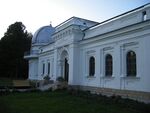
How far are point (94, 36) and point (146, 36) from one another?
6213 mm

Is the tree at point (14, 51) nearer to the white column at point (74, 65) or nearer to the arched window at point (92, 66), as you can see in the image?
the white column at point (74, 65)

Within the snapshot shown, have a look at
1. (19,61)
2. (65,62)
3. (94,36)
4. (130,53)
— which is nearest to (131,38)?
(130,53)

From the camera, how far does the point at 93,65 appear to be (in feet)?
69.9

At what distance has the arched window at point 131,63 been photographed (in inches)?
641

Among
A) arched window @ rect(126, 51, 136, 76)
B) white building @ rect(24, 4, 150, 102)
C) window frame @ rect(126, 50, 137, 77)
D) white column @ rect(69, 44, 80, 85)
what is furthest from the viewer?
white column @ rect(69, 44, 80, 85)

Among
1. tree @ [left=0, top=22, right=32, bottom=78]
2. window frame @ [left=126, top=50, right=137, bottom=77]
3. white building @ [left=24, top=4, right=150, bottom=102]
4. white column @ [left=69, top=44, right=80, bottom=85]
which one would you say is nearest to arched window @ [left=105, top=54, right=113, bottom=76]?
white building @ [left=24, top=4, right=150, bottom=102]

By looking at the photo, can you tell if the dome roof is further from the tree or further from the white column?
the white column

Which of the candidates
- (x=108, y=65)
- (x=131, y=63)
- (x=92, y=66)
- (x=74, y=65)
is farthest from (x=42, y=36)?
(x=131, y=63)

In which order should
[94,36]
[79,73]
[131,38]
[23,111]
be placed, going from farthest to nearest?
[79,73]
[94,36]
[131,38]
[23,111]

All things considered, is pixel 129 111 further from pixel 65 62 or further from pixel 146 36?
pixel 65 62

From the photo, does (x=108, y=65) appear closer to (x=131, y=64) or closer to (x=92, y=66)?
(x=92, y=66)

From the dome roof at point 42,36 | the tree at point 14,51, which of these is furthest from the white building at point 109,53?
the tree at point 14,51

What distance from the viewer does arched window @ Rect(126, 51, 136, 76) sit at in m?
16.3

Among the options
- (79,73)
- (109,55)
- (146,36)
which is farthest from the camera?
(79,73)
